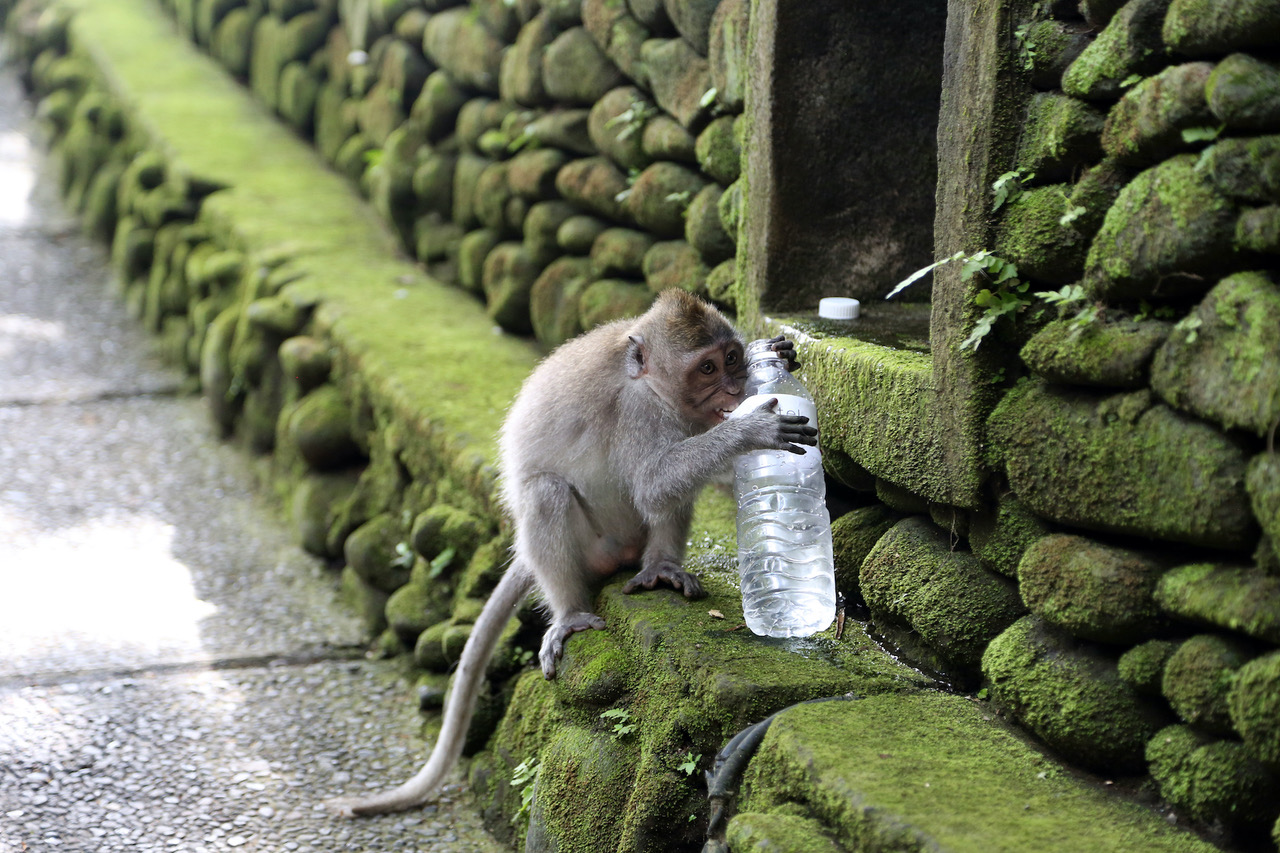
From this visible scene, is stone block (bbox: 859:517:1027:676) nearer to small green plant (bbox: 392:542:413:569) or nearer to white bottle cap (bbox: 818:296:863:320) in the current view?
white bottle cap (bbox: 818:296:863:320)

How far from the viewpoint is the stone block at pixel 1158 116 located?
2.25 meters

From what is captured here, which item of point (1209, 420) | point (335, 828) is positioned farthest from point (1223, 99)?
point (335, 828)

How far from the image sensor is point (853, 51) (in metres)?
3.87

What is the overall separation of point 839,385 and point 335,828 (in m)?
2.15

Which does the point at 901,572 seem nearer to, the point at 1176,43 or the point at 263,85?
the point at 1176,43

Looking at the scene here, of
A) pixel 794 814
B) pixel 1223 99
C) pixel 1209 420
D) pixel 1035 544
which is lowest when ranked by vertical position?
pixel 794 814

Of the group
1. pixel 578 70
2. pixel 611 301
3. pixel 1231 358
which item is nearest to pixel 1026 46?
pixel 1231 358

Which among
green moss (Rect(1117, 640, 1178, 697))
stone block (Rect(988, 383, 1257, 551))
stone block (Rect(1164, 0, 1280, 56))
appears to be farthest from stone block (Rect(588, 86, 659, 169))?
green moss (Rect(1117, 640, 1178, 697))

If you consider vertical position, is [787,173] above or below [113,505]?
above

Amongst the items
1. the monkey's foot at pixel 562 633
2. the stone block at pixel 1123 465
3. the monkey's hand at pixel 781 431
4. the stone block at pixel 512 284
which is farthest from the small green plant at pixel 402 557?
the stone block at pixel 1123 465

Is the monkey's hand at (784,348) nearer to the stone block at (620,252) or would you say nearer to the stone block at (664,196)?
the stone block at (664,196)

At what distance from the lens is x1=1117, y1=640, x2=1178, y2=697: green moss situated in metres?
2.44

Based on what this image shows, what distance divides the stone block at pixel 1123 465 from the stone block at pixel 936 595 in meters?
0.32

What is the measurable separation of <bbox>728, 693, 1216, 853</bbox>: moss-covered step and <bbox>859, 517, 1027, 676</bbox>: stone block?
0.51 ft
